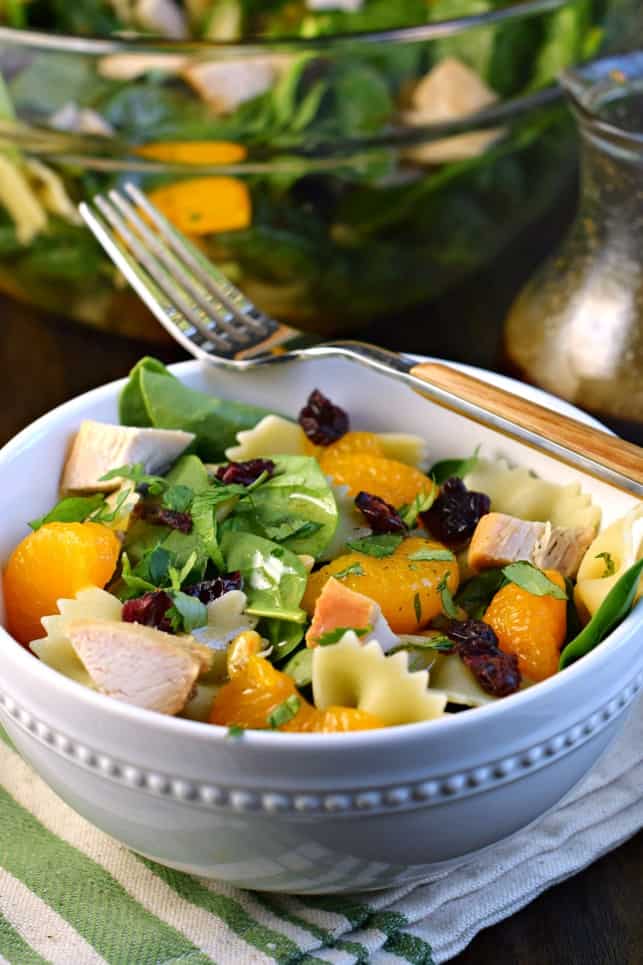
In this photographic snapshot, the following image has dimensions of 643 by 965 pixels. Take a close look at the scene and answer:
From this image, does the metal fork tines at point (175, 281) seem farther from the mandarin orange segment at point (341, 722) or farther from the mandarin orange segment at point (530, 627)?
the mandarin orange segment at point (341, 722)

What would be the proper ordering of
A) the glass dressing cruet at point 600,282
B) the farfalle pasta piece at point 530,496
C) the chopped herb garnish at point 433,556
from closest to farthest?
1. the chopped herb garnish at point 433,556
2. the farfalle pasta piece at point 530,496
3. the glass dressing cruet at point 600,282

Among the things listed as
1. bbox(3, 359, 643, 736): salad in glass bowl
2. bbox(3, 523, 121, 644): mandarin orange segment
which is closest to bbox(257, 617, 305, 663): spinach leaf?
bbox(3, 359, 643, 736): salad in glass bowl

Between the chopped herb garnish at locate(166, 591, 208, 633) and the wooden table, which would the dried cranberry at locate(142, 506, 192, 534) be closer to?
the chopped herb garnish at locate(166, 591, 208, 633)

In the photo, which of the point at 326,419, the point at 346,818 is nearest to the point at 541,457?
the point at 326,419

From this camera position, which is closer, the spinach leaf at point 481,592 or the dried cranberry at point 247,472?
the spinach leaf at point 481,592

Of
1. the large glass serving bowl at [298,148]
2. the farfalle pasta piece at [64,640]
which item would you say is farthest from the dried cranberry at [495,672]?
the large glass serving bowl at [298,148]

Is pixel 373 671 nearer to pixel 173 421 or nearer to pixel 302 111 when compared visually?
pixel 173 421
